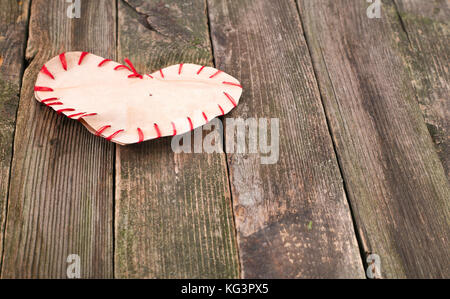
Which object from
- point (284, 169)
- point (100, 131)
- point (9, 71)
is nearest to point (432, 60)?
point (284, 169)

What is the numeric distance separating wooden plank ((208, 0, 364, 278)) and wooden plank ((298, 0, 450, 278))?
45 millimetres

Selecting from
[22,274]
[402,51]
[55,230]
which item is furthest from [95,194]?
[402,51]

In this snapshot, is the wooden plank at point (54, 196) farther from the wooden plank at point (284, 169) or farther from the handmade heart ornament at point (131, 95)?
the wooden plank at point (284, 169)

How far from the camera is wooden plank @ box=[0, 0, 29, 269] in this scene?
102 cm

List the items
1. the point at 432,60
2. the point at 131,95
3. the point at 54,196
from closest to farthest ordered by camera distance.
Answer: the point at 54,196 → the point at 131,95 → the point at 432,60

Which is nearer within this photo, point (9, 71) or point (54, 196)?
point (54, 196)

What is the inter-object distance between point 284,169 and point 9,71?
0.76 m

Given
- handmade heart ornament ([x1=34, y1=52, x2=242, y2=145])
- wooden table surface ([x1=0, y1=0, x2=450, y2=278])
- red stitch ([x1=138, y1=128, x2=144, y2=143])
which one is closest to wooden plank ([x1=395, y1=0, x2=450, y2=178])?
wooden table surface ([x1=0, y1=0, x2=450, y2=278])

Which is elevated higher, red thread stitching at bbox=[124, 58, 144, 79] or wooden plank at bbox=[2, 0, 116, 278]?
red thread stitching at bbox=[124, 58, 144, 79]

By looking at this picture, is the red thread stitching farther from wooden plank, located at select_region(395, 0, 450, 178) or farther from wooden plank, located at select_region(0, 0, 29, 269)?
wooden plank, located at select_region(395, 0, 450, 178)

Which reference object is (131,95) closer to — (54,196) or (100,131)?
(100,131)

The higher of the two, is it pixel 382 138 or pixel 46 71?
pixel 46 71

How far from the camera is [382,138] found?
1166 millimetres
